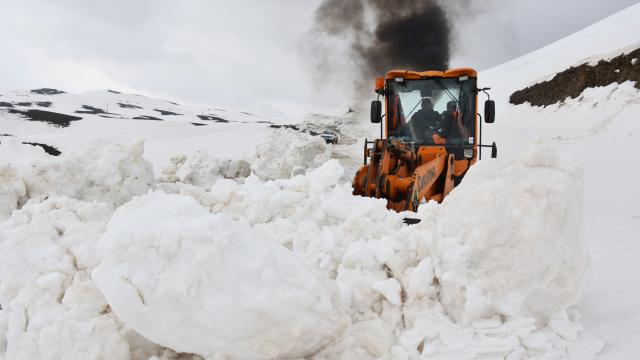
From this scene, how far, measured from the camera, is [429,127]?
24.7 feet

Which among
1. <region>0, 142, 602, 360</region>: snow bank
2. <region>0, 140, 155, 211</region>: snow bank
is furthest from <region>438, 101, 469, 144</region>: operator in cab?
<region>0, 140, 155, 211</region>: snow bank

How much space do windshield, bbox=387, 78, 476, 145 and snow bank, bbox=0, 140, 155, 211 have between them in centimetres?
411

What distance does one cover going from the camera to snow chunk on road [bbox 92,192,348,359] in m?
2.22

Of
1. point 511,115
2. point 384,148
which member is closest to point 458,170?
point 384,148

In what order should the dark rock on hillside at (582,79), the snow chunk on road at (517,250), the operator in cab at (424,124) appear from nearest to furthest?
the snow chunk on road at (517,250) < the operator in cab at (424,124) < the dark rock on hillside at (582,79)

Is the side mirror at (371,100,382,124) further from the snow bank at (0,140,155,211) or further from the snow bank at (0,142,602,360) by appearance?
the snow bank at (0,142,602,360)

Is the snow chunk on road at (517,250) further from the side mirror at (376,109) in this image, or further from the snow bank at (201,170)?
the snow bank at (201,170)

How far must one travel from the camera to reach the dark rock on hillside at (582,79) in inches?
863

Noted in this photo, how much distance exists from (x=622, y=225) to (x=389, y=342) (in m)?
4.51

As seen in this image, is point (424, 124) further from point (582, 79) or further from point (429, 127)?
point (582, 79)

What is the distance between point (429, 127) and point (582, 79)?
2230cm

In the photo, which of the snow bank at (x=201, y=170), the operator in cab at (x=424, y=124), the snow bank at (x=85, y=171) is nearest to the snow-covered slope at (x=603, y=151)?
the operator in cab at (x=424, y=124)

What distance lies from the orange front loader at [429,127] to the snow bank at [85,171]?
3.12 m

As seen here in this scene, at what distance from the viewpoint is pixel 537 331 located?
8.53 feet
